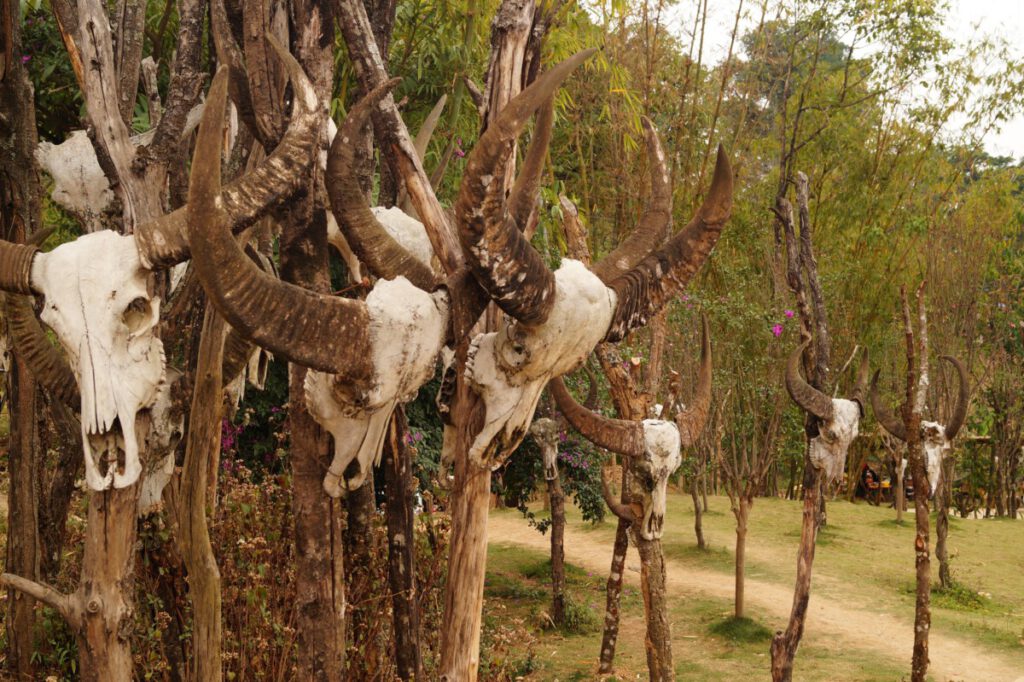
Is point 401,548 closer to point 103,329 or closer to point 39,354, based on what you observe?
point 39,354

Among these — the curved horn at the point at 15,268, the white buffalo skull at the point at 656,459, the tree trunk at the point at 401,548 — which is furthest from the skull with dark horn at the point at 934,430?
the curved horn at the point at 15,268

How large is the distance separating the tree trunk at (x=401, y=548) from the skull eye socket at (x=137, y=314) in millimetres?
1354

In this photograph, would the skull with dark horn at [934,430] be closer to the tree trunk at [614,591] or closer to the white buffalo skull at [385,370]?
the tree trunk at [614,591]

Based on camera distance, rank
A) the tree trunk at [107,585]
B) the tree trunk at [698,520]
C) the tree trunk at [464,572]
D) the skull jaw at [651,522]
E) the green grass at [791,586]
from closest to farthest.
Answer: the tree trunk at [107,585], the tree trunk at [464,572], the skull jaw at [651,522], the green grass at [791,586], the tree trunk at [698,520]

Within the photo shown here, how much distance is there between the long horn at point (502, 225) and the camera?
1.98m

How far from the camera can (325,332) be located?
2.00 metres

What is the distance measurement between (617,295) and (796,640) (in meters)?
4.15

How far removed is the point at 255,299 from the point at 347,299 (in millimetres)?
273

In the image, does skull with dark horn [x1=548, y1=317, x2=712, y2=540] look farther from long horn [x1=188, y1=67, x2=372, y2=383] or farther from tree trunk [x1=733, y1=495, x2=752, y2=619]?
tree trunk [x1=733, y1=495, x2=752, y2=619]

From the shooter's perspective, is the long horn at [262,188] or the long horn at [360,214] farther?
the long horn at [360,214]

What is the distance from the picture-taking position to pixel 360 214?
8.11 feet

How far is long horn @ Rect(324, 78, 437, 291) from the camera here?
2443 mm

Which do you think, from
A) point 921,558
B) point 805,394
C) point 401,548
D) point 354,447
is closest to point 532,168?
point 354,447

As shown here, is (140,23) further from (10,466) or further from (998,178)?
(998,178)
